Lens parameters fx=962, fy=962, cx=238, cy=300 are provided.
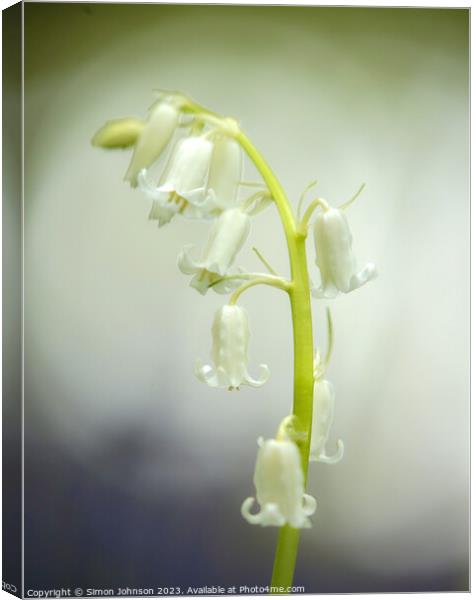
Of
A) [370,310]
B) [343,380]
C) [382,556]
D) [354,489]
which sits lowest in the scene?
[382,556]

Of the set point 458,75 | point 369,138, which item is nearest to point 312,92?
point 369,138

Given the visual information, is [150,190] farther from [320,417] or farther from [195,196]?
[320,417]

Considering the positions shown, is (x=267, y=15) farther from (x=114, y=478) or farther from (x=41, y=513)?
(x=41, y=513)

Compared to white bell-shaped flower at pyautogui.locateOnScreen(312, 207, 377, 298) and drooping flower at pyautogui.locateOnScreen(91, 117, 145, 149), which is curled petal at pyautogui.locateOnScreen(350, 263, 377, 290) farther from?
drooping flower at pyautogui.locateOnScreen(91, 117, 145, 149)

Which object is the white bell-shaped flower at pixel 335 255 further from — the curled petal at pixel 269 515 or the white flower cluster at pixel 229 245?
the curled petal at pixel 269 515

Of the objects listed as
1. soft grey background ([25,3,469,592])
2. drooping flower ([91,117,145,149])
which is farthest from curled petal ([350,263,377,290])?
drooping flower ([91,117,145,149])

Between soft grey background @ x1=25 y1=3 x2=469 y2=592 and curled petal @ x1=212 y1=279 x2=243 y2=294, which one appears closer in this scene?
curled petal @ x1=212 y1=279 x2=243 y2=294

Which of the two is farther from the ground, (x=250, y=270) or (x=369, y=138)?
(x=369, y=138)
